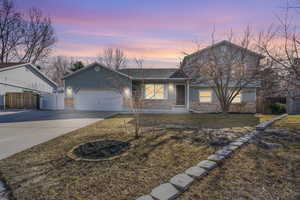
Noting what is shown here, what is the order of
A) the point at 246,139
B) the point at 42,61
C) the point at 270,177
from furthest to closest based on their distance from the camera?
the point at 42,61 < the point at 246,139 < the point at 270,177

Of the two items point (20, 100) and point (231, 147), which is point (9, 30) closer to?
point (20, 100)

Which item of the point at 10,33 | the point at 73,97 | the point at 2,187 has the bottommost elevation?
the point at 2,187

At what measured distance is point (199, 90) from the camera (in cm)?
1505

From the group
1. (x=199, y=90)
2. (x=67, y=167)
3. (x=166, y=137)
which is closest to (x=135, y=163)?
(x=67, y=167)

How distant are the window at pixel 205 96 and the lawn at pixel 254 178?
11.1m

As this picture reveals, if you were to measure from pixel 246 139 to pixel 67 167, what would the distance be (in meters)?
4.94

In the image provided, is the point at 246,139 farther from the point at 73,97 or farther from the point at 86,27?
the point at 73,97

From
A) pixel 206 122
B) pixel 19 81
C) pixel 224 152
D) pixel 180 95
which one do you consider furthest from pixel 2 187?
pixel 19 81

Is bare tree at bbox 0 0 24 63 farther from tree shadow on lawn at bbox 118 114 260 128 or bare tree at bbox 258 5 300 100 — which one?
bare tree at bbox 258 5 300 100

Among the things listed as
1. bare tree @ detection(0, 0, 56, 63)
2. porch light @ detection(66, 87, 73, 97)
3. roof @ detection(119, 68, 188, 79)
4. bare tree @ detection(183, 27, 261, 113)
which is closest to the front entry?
roof @ detection(119, 68, 188, 79)

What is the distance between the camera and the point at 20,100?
15.6 m

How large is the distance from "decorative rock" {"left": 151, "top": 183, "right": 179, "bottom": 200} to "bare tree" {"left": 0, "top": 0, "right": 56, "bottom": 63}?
31081 millimetres

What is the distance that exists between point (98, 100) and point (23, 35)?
2025 centimetres

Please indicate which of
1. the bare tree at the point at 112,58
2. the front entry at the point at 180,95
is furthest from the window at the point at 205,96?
the bare tree at the point at 112,58
